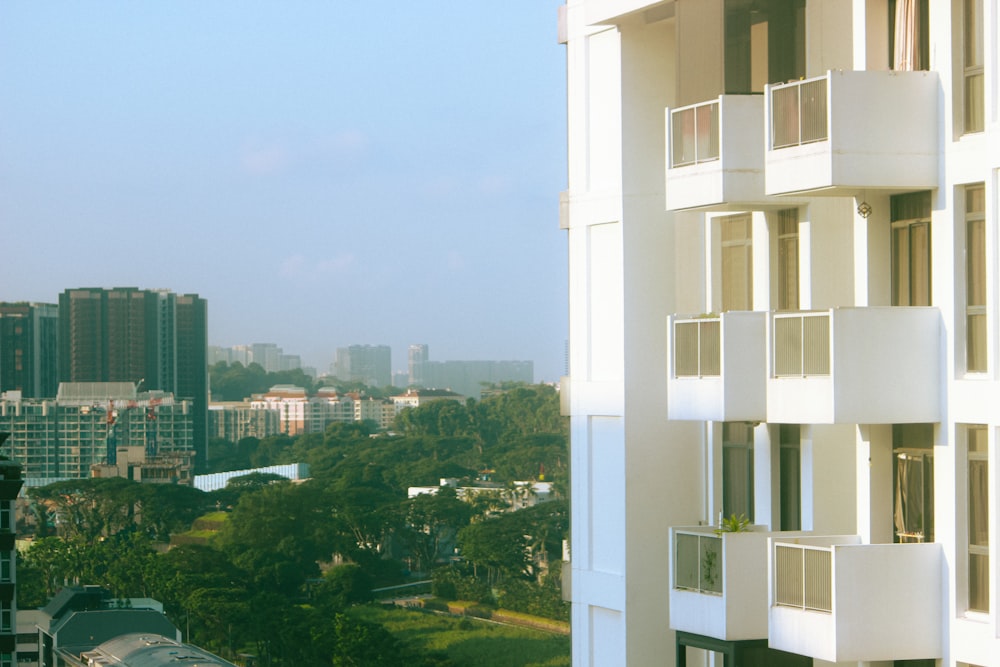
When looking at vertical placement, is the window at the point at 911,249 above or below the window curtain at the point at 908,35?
below

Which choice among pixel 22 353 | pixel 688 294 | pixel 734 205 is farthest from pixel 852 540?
pixel 22 353

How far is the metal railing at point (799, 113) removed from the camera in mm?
10766

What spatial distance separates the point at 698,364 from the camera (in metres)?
12.2

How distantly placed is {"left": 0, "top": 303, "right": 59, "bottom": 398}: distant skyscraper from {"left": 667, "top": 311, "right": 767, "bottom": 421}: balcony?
14020 centimetres

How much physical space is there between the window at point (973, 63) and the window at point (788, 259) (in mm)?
2462

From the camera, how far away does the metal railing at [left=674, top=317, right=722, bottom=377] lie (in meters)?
12.0

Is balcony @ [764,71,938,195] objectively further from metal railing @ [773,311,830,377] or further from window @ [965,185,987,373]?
metal railing @ [773,311,830,377]

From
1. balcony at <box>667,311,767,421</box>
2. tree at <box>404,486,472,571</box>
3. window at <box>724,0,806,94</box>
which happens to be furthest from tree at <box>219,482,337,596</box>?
window at <box>724,0,806,94</box>

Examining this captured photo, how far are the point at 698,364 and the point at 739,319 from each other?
27.2 inches

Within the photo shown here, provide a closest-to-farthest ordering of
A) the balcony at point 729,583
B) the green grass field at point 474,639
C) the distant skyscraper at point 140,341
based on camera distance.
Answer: the balcony at point 729,583 → the green grass field at point 474,639 → the distant skyscraper at point 140,341

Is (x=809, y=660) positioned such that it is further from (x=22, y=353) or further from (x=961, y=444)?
(x=22, y=353)

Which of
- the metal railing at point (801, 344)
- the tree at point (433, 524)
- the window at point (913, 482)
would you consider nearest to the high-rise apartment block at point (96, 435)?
the tree at point (433, 524)

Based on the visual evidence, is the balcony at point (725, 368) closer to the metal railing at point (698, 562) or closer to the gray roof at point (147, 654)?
the metal railing at point (698, 562)

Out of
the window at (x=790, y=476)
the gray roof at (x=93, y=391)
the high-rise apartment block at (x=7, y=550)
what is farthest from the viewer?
the gray roof at (x=93, y=391)
